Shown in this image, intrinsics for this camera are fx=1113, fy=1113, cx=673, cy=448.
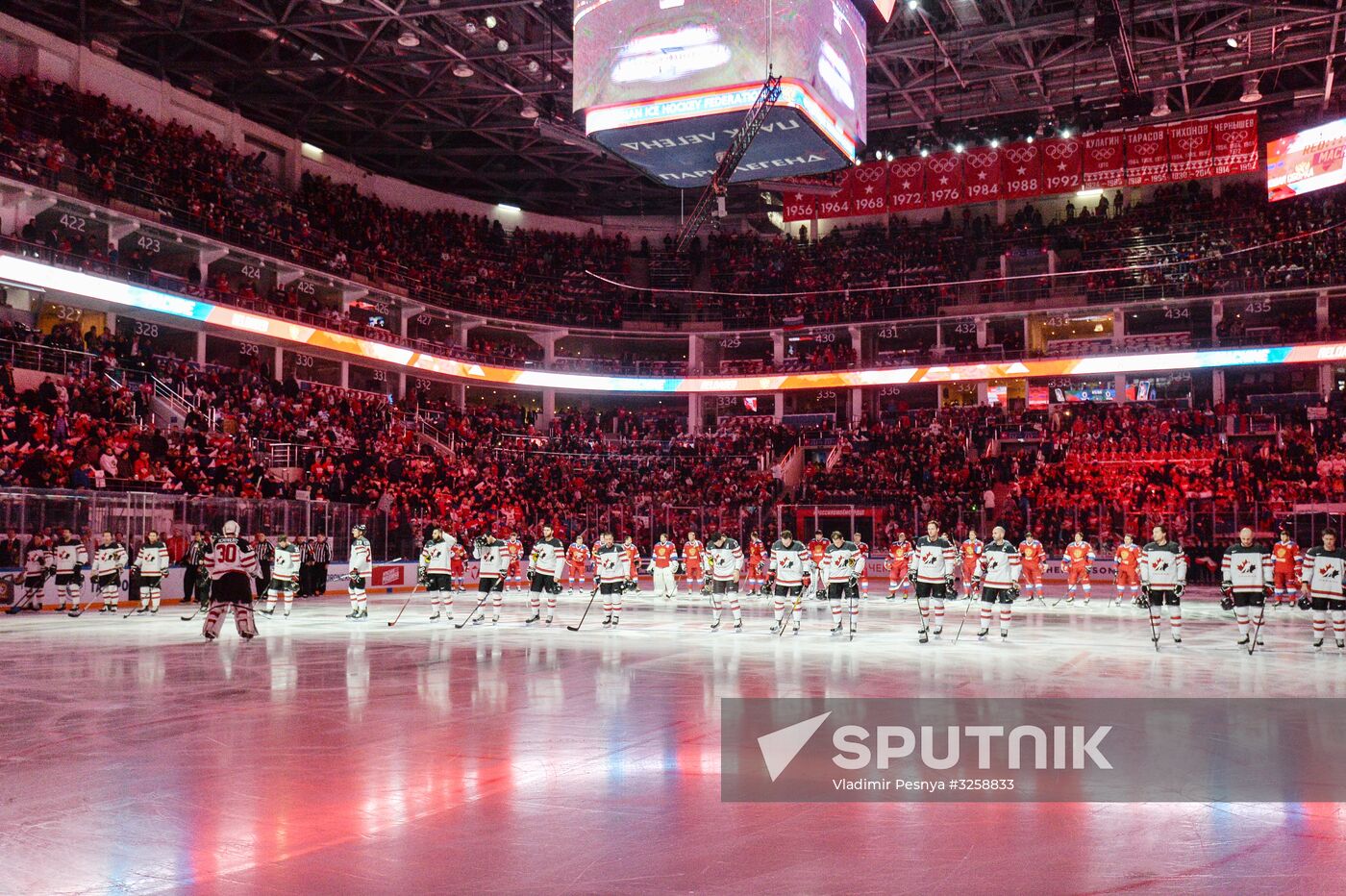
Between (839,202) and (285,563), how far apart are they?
26.9 metres

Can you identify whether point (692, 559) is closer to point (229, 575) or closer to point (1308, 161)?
point (229, 575)

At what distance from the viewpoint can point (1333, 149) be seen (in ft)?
109

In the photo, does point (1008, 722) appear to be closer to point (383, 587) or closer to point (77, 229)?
point (383, 587)

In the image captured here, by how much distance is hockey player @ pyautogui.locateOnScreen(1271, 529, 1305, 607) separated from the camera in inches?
1027

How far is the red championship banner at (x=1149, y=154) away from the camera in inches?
1446

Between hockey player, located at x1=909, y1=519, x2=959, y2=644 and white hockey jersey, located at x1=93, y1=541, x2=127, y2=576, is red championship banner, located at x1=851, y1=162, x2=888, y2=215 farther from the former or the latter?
white hockey jersey, located at x1=93, y1=541, x2=127, y2=576

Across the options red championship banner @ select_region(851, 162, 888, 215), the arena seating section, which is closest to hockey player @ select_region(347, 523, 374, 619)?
the arena seating section

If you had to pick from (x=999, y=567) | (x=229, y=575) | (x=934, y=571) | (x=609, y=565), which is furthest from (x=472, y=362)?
(x=999, y=567)

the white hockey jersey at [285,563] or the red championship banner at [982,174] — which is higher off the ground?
the red championship banner at [982,174]

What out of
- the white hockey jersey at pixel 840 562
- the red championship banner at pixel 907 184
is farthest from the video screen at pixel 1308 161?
the white hockey jersey at pixel 840 562

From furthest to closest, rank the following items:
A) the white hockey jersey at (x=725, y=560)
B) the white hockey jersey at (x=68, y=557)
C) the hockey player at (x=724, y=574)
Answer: the white hockey jersey at (x=68, y=557) < the white hockey jersey at (x=725, y=560) < the hockey player at (x=724, y=574)

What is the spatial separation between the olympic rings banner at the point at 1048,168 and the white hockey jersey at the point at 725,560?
21148mm

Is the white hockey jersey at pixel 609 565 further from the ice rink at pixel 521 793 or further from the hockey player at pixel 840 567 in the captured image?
the ice rink at pixel 521 793

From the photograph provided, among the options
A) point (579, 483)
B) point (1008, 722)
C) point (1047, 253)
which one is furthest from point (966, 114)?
point (1008, 722)
